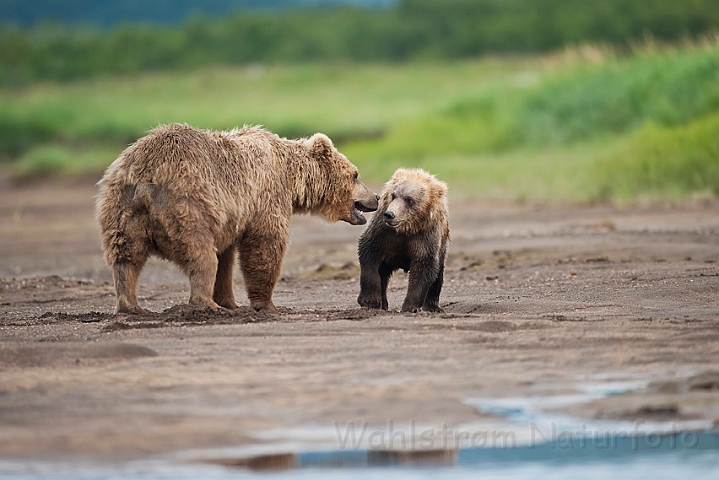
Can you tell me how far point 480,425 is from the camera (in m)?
5.89

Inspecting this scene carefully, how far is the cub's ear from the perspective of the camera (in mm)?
10164

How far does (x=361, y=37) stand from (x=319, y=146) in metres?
50.5

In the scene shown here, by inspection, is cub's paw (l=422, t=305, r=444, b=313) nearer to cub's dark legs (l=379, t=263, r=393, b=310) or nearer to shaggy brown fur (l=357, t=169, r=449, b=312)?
shaggy brown fur (l=357, t=169, r=449, b=312)

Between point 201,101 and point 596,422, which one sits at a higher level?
point 201,101

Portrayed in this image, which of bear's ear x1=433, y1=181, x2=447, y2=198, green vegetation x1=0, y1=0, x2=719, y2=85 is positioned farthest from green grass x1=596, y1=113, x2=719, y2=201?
green vegetation x1=0, y1=0, x2=719, y2=85

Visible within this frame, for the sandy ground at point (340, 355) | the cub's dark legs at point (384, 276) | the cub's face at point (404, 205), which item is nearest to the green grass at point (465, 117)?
the sandy ground at point (340, 355)

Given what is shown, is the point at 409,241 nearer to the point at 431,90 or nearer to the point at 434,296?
the point at 434,296

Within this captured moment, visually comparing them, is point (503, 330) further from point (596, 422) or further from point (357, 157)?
point (357, 157)

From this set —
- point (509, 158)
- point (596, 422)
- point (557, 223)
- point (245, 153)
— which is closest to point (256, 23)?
point (509, 158)

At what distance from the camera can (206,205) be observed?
28.6ft

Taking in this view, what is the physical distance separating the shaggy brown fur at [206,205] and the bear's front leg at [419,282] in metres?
0.98

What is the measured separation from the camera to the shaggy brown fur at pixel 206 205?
857 cm

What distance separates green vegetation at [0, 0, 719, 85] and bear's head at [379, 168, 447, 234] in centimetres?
4498

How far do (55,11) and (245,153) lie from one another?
10905cm
